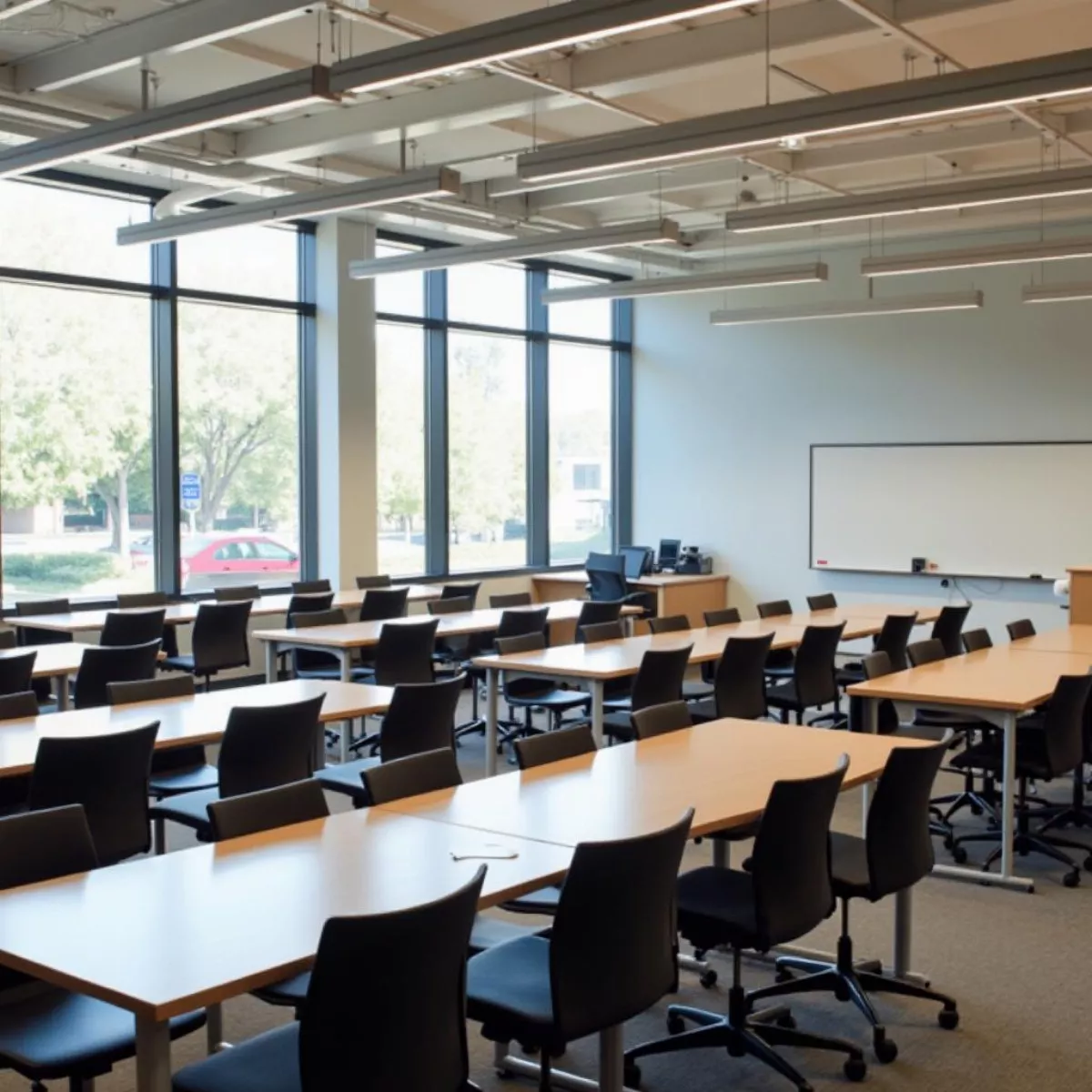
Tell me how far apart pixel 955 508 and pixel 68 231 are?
768cm

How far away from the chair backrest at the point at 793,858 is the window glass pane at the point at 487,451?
885 cm

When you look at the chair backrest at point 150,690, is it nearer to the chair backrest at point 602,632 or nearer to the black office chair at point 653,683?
the black office chair at point 653,683

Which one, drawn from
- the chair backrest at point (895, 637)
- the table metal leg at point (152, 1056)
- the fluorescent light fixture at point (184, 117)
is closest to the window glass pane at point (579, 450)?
the chair backrest at point (895, 637)

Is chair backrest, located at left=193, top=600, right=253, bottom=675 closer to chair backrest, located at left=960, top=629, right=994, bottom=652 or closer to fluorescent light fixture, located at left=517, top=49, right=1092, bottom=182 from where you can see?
fluorescent light fixture, located at left=517, top=49, right=1092, bottom=182

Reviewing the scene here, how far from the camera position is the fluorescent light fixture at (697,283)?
385 inches

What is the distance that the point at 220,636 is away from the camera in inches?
331

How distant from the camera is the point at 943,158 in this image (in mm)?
9828

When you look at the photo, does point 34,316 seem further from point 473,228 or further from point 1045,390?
point 1045,390

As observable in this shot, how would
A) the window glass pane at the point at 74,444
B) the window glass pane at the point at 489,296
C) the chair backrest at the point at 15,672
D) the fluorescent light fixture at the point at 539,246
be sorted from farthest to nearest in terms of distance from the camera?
1. the window glass pane at the point at 489,296
2. the window glass pane at the point at 74,444
3. the fluorescent light fixture at the point at 539,246
4. the chair backrest at the point at 15,672

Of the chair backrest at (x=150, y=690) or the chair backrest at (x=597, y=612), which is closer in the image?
the chair backrest at (x=150, y=690)

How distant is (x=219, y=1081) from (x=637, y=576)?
33.1ft

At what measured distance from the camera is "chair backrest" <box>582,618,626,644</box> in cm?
804

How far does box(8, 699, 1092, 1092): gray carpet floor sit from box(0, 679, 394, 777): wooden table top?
105 cm

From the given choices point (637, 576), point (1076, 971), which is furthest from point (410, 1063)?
point (637, 576)
